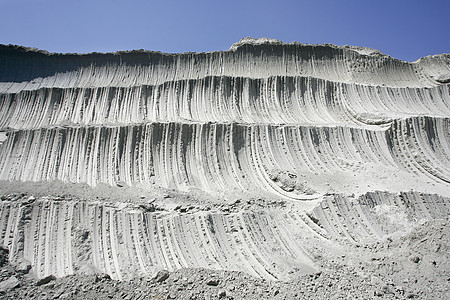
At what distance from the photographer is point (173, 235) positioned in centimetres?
662

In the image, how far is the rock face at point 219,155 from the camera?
6445mm

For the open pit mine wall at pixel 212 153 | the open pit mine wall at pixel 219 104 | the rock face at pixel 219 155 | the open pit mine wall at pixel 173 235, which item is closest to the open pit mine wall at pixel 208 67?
the rock face at pixel 219 155

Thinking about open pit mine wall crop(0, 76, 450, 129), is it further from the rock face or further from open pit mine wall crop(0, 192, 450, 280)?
open pit mine wall crop(0, 192, 450, 280)

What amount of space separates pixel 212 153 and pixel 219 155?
0.76 feet

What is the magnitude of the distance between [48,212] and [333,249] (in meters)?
5.66

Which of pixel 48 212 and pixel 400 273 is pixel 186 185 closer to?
pixel 48 212

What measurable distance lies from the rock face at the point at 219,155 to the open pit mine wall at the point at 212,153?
0.04 m

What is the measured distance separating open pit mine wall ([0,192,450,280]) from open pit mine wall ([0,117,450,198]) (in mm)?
2045

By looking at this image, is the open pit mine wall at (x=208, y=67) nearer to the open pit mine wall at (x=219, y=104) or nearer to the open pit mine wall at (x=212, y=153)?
the open pit mine wall at (x=219, y=104)

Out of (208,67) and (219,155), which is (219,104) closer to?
(208,67)

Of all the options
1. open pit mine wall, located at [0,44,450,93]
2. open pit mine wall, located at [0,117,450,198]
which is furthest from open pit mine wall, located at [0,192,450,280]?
open pit mine wall, located at [0,44,450,93]

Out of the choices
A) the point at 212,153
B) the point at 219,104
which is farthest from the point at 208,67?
the point at 212,153

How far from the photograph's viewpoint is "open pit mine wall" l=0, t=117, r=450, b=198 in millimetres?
9953

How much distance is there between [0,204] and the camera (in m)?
6.93
